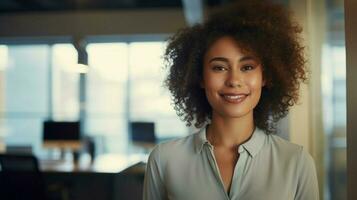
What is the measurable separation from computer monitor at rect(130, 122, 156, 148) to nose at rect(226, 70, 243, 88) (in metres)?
4.07

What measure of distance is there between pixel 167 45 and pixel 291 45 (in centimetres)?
38

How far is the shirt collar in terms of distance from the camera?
3.73 ft

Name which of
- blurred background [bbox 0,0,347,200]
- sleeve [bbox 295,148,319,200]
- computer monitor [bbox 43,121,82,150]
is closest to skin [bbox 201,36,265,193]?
sleeve [bbox 295,148,319,200]

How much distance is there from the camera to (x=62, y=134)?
4891mm

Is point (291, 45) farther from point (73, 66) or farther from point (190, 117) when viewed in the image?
point (73, 66)

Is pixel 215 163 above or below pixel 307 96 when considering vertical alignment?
below

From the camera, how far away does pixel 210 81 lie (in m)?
1.09

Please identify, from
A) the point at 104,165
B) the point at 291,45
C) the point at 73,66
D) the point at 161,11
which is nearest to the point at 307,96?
the point at 291,45

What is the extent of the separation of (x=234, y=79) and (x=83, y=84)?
553 cm

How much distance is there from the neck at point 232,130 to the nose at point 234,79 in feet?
0.42

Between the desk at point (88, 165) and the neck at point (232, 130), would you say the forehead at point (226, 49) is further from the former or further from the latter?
the desk at point (88, 165)

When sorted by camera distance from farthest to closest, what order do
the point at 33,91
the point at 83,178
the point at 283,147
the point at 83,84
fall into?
the point at 33,91 → the point at 83,84 → the point at 83,178 → the point at 283,147

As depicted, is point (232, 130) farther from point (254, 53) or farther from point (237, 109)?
point (254, 53)

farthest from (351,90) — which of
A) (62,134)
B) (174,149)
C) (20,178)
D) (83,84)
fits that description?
(83,84)
